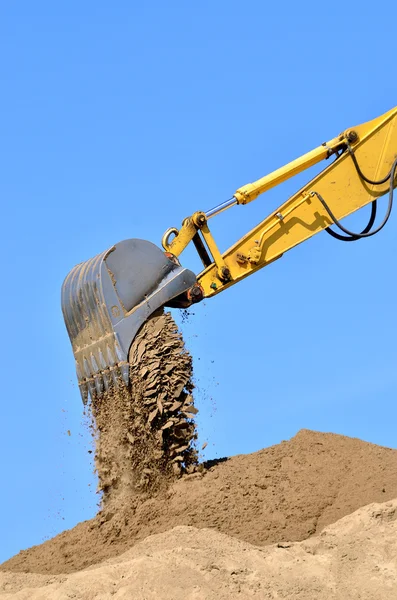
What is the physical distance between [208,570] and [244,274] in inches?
136

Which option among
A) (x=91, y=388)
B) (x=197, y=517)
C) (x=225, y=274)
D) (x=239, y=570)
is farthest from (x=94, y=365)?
(x=239, y=570)

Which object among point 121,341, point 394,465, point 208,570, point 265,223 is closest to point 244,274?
point 265,223

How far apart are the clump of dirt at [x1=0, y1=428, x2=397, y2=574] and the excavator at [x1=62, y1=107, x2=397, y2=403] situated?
1.28 m

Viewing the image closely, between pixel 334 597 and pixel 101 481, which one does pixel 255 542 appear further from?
pixel 101 481

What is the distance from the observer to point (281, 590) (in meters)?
8.65

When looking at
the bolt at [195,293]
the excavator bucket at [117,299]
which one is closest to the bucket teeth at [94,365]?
the excavator bucket at [117,299]

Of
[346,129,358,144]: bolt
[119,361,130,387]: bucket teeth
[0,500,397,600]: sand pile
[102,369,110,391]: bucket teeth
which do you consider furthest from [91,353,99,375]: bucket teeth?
[346,129,358,144]: bolt

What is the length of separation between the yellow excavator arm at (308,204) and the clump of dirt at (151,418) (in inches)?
26.4

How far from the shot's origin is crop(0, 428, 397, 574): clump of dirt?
9.97 m

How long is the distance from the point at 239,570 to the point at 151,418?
85.4 inches

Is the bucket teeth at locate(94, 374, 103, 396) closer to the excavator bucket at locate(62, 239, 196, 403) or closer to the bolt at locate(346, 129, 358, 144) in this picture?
the excavator bucket at locate(62, 239, 196, 403)

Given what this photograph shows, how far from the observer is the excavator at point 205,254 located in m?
10.7

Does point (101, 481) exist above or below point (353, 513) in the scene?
above

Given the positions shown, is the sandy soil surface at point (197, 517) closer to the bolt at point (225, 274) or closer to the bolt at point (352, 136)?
the bolt at point (225, 274)
